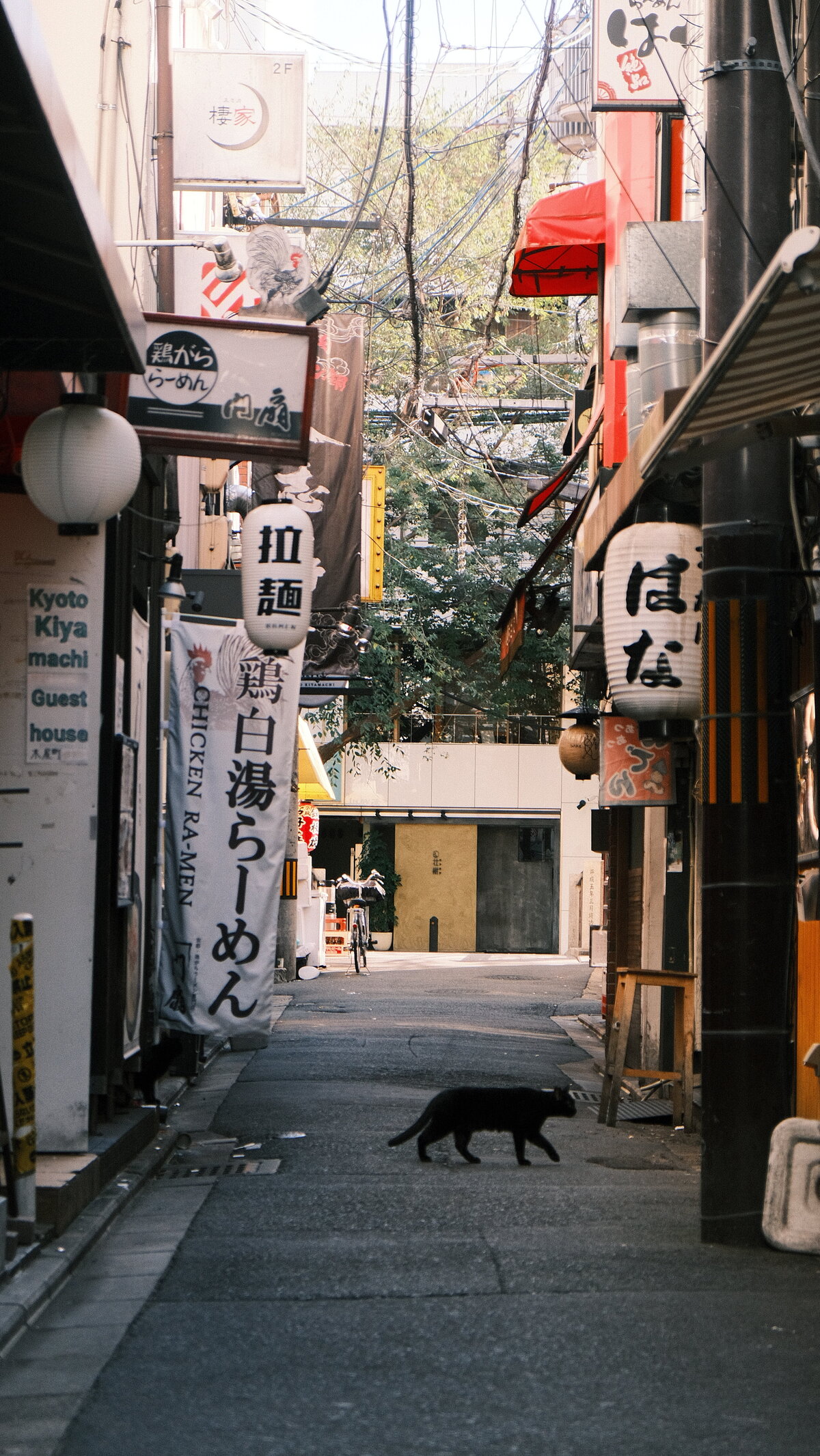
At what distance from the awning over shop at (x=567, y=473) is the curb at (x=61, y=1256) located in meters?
9.97

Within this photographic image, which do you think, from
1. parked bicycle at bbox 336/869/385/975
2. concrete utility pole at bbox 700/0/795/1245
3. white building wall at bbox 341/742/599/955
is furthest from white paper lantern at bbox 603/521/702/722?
white building wall at bbox 341/742/599/955

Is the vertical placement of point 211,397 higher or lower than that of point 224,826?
higher

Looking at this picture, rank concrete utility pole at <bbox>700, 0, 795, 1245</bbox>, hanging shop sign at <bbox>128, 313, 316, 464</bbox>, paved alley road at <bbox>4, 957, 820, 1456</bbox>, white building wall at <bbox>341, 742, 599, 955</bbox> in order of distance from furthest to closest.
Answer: white building wall at <bbox>341, 742, 599, 955</bbox> → hanging shop sign at <bbox>128, 313, 316, 464</bbox> → concrete utility pole at <bbox>700, 0, 795, 1245</bbox> → paved alley road at <bbox>4, 957, 820, 1456</bbox>

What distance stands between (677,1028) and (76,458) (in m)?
6.56

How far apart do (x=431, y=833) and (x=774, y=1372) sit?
3810cm

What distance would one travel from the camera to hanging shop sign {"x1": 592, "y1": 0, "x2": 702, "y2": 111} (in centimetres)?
1274

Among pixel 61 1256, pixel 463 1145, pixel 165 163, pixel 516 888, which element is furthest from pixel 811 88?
pixel 516 888

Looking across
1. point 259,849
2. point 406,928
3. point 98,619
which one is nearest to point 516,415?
point 406,928

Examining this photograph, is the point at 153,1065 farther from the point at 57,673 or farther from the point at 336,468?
the point at 336,468

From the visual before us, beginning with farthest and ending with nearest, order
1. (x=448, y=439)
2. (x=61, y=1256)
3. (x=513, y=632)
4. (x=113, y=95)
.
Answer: (x=448, y=439) → (x=513, y=632) → (x=113, y=95) → (x=61, y=1256)

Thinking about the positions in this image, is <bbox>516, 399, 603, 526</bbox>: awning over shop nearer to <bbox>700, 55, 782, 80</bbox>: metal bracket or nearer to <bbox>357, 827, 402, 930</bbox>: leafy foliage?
<bbox>700, 55, 782, 80</bbox>: metal bracket

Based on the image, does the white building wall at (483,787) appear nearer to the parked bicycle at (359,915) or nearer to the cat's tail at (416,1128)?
the parked bicycle at (359,915)

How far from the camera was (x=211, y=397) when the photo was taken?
9.07 meters

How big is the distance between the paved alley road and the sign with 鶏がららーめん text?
105 inches
